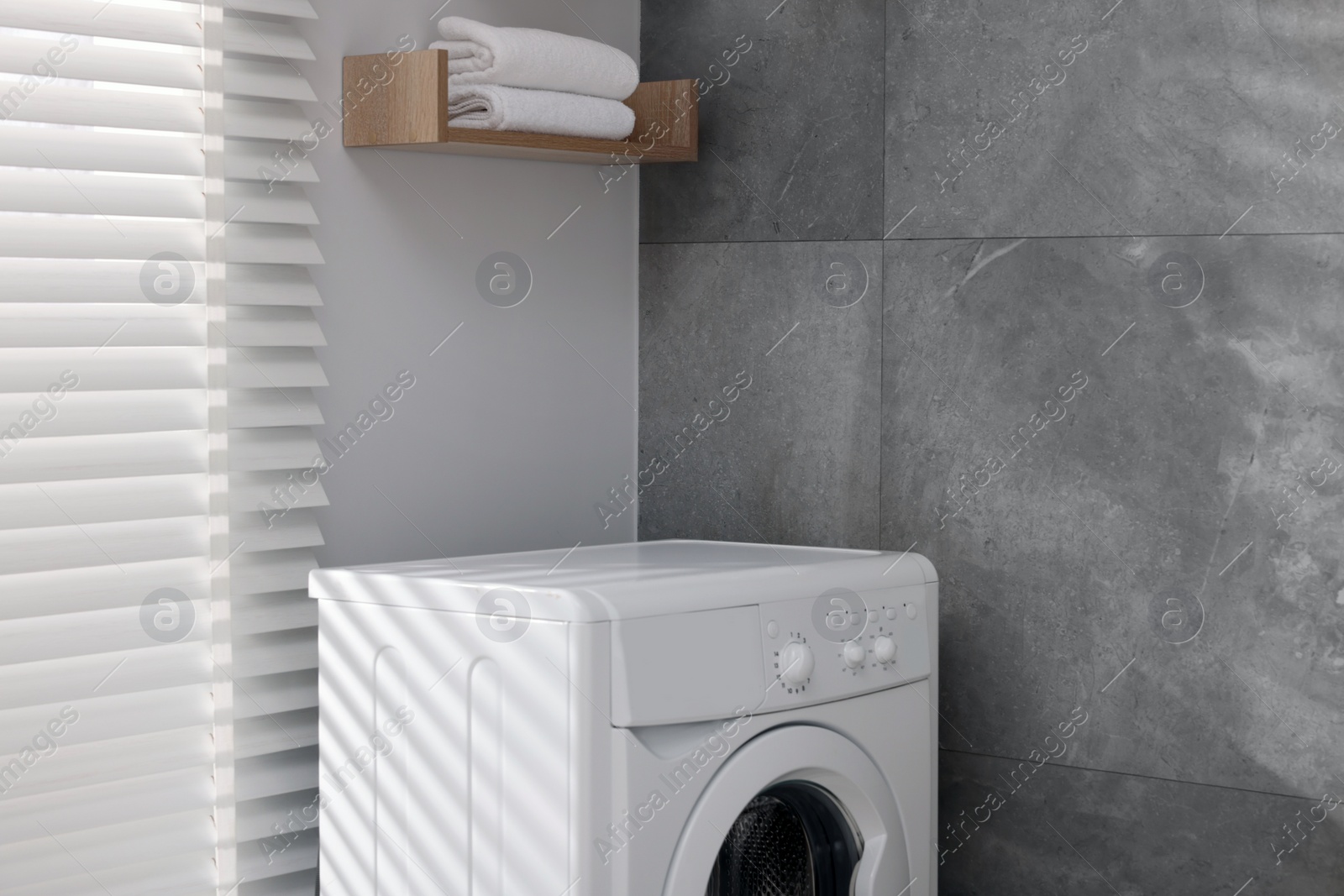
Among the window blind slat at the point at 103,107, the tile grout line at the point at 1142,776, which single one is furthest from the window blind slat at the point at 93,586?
the tile grout line at the point at 1142,776

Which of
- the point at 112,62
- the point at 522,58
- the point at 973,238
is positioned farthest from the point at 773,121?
the point at 112,62

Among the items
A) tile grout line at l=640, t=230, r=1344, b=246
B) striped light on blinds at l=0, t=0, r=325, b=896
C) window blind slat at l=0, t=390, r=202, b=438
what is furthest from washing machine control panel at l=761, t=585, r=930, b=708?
window blind slat at l=0, t=390, r=202, b=438

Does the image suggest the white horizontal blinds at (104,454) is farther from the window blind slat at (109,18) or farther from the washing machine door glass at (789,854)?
the washing machine door glass at (789,854)

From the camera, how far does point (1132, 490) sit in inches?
70.7

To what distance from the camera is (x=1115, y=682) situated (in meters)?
1.81

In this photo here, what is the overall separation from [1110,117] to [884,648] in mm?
806

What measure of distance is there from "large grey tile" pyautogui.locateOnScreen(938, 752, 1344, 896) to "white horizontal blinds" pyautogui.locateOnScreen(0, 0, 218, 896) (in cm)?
107

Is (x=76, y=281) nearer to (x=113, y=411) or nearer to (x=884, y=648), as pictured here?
(x=113, y=411)

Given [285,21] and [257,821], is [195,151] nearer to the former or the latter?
[285,21]

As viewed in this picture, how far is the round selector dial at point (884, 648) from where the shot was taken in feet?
5.35

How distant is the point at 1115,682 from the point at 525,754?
2.87ft

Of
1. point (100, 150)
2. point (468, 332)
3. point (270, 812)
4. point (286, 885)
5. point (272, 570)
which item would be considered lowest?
point (286, 885)

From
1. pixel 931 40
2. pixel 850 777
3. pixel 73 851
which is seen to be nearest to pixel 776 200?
pixel 931 40

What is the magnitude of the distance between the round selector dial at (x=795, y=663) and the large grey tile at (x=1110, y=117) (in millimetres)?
734
